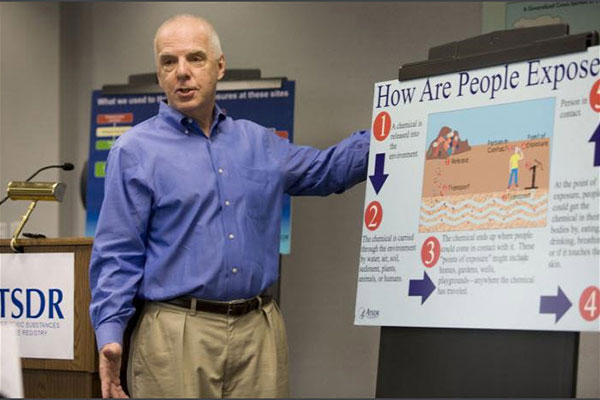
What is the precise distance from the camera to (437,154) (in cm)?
262

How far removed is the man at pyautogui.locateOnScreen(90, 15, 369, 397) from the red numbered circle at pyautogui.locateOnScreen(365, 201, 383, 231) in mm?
291

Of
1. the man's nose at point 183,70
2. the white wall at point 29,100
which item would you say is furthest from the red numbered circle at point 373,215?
the white wall at point 29,100

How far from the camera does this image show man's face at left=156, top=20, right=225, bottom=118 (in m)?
2.77

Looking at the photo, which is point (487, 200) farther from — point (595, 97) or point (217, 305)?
point (217, 305)

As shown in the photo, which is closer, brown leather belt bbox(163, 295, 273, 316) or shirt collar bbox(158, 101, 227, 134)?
brown leather belt bbox(163, 295, 273, 316)

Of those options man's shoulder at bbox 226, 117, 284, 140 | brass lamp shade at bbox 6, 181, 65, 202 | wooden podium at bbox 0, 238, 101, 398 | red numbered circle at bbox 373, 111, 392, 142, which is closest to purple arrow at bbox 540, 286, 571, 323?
red numbered circle at bbox 373, 111, 392, 142

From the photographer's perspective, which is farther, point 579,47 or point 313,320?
point 313,320

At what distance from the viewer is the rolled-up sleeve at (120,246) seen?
104 inches

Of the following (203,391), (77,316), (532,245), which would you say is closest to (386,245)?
(532,245)

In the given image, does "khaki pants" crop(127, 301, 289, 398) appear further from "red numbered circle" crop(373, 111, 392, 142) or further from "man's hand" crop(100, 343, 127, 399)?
"red numbered circle" crop(373, 111, 392, 142)

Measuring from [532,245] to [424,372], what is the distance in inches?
18.9

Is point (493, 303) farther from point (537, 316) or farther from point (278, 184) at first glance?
point (278, 184)

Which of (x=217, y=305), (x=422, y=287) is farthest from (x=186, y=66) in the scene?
(x=422, y=287)

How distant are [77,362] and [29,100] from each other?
2509 mm
